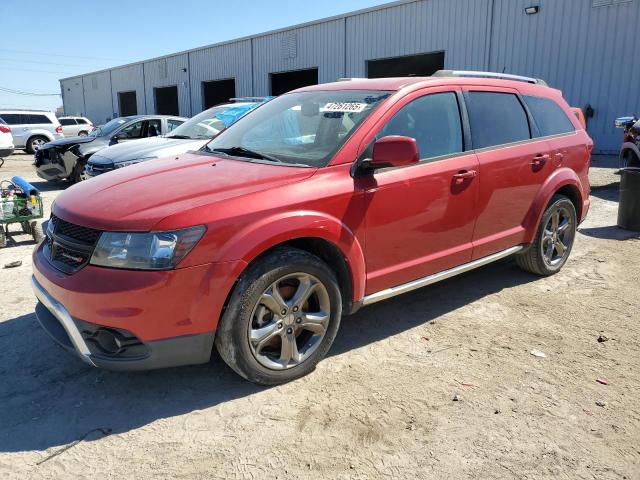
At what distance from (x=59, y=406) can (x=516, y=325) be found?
10.3ft

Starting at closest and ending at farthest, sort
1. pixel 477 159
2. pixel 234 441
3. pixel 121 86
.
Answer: pixel 234 441 → pixel 477 159 → pixel 121 86

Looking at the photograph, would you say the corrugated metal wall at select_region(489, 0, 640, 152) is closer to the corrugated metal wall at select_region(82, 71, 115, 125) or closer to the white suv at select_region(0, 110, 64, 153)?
the white suv at select_region(0, 110, 64, 153)

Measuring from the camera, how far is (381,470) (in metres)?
2.40

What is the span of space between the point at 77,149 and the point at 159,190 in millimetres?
Result: 8536

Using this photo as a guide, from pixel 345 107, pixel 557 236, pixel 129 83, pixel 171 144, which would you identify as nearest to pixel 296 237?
pixel 345 107

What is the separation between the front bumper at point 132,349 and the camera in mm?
2660

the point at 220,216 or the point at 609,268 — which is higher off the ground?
the point at 220,216

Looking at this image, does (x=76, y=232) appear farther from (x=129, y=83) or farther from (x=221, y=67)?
(x=129, y=83)

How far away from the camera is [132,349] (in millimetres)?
2672

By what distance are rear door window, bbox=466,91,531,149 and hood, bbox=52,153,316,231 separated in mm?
1625

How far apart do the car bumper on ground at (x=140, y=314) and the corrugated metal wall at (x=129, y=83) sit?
36055 mm

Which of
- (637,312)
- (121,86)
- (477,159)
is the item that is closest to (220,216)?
(477,159)

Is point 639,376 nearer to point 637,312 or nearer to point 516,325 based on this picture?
point 516,325

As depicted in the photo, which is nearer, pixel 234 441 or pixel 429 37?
pixel 234 441
